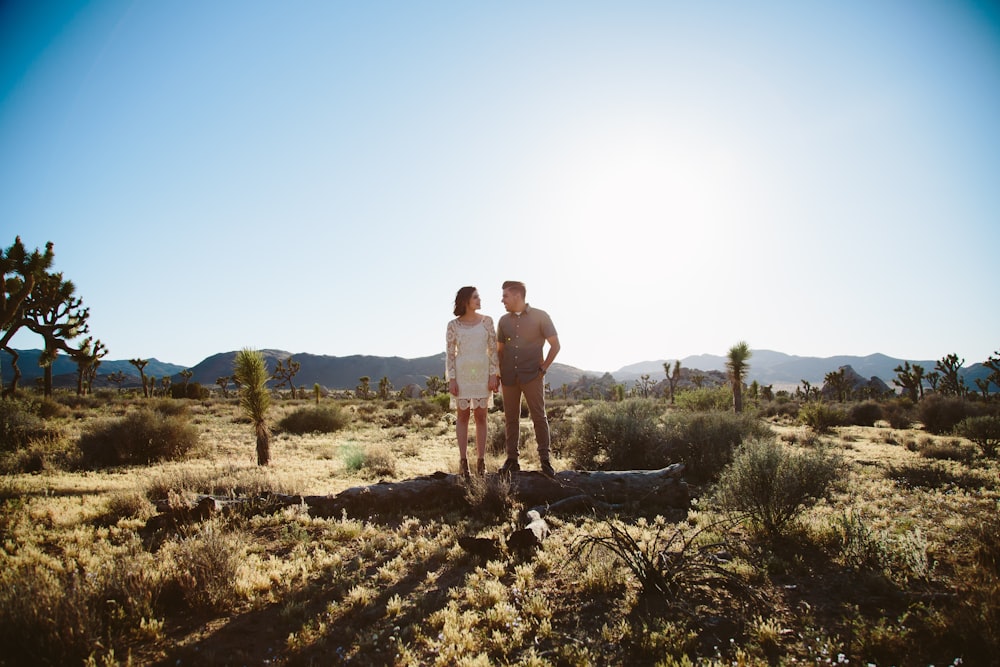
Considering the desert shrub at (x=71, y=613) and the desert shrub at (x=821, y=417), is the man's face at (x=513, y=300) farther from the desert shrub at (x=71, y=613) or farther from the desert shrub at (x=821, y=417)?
the desert shrub at (x=821, y=417)

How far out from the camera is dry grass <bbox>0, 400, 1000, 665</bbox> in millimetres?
2600

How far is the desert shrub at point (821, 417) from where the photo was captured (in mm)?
16922

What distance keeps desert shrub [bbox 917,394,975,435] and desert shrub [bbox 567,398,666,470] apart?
13788 mm

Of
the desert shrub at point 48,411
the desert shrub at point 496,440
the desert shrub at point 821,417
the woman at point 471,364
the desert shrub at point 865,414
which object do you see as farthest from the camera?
the desert shrub at point 865,414

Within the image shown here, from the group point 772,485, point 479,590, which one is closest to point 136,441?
point 479,590

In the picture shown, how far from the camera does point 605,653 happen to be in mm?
2676

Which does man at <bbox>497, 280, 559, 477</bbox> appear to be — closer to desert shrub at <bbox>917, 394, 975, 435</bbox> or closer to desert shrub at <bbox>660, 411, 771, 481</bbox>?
desert shrub at <bbox>660, 411, 771, 481</bbox>

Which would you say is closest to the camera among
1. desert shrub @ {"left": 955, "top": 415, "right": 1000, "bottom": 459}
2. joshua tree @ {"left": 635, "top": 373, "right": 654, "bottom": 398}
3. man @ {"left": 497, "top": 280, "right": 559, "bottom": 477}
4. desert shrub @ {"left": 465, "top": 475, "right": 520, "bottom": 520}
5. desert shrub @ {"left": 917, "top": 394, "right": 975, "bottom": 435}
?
desert shrub @ {"left": 465, "top": 475, "right": 520, "bottom": 520}

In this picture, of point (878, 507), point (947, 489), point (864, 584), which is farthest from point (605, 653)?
point (947, 489)

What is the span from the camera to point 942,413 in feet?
51.9

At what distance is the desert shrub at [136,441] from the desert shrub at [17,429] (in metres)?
1.64

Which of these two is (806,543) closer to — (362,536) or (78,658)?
(362,536)

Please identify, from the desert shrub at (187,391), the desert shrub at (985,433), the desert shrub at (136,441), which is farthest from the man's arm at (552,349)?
the desert shrub at (187,391)

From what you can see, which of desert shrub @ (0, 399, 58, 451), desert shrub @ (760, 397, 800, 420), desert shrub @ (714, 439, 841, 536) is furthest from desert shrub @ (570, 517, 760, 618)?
desert shrub @ (760, 397, 800, 420)
